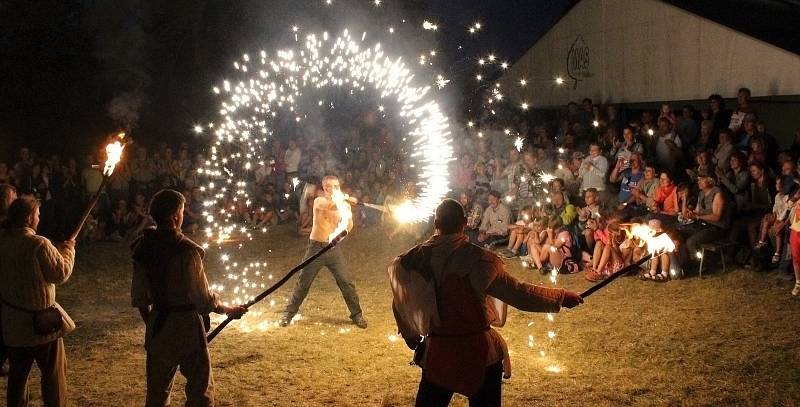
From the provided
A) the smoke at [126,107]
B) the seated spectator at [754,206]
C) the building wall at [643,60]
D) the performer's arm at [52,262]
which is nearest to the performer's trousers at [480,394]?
the performer's arm at [52,262]

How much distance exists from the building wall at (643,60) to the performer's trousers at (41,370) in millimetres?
11018

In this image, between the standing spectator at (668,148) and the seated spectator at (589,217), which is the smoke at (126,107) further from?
the standing spectator at (668,148)

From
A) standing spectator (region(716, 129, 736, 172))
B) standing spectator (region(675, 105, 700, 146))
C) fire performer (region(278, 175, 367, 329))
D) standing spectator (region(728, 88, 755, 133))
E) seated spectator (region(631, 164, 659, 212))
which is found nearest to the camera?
fire performer (region(278, 175, 367, 329))

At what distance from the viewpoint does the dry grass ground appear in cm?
624

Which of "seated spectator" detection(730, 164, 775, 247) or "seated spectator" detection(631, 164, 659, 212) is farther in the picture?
"seated spectator" detection(631, 164, 659, 212)

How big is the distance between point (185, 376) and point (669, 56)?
12031 mm

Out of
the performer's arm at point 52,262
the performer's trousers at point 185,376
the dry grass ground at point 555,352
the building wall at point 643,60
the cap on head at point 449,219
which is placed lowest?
the dry grass ground at point 555,352

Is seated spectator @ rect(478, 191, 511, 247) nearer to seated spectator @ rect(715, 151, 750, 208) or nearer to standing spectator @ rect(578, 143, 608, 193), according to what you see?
standing spectator @ rect(578, 143, 608, 193)

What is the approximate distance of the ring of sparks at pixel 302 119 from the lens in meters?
13.4

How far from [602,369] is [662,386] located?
68 cm

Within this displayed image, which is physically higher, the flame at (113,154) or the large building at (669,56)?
the large building at (669,56)

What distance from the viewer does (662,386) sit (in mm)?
6324

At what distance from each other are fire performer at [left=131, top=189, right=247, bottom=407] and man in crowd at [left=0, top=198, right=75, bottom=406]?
793 millimetres

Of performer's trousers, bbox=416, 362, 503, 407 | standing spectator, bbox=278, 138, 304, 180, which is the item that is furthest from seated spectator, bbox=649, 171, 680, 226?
standing spectator, bbox=278, 138, 304, 180
